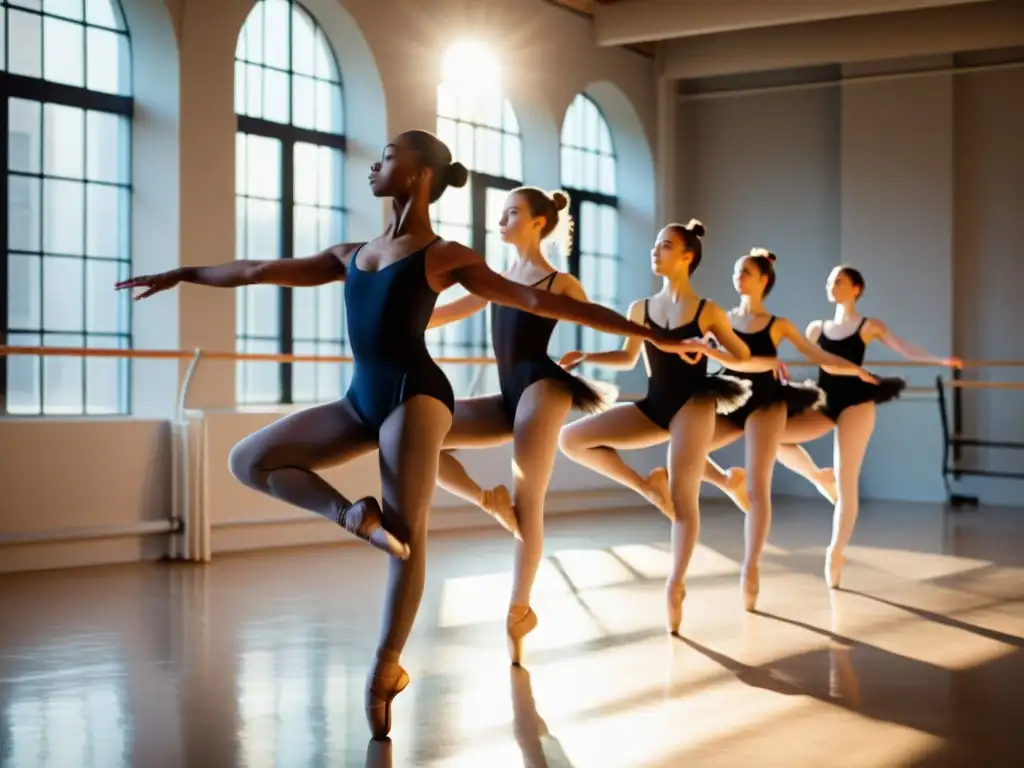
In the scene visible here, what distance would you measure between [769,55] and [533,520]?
7.75 meters

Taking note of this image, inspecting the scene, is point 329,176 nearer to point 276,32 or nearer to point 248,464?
point 276,32

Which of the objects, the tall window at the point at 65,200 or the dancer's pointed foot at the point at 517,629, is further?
the tall window at the point at 65,200

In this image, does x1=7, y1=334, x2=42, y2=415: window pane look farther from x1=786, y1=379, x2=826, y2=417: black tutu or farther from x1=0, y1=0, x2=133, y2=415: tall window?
x1=786, y1=379, x2=826, y2=417: black tutu

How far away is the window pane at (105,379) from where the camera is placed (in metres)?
7.34

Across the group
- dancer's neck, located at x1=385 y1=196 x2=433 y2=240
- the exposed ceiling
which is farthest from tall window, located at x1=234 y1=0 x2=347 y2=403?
dancer's neck, located at x1=385 y1=196 x2=433 y2=240

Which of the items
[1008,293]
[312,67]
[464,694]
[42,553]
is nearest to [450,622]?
[464,694]

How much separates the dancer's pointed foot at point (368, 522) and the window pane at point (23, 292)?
4.39 m

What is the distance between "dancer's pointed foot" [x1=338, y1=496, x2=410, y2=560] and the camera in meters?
3.07

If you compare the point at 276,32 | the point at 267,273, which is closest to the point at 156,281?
the point at 267,273

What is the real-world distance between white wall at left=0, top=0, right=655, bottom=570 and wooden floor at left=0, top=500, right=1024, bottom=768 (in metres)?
0.43

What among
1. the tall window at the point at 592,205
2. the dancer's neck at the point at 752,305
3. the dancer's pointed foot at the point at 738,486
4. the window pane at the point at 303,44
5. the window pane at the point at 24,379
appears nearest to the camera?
the dancer's pointed foot at the point at 738,486

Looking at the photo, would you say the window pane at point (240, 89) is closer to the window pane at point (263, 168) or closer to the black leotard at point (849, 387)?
the window pane at point (263, 168)

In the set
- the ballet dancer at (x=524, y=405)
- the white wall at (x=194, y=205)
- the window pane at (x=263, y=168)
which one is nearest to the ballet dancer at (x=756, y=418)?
the ballet dancer at (x=524, y=405)

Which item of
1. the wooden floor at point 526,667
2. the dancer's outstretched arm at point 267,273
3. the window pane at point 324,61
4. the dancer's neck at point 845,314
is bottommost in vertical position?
the wooden floor at point 526,667
